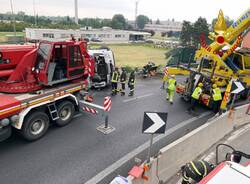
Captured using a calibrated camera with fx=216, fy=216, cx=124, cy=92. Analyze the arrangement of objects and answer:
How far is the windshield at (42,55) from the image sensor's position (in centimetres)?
709

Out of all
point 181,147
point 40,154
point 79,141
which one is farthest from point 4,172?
point 181,147

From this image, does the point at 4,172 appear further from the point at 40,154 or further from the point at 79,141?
the point at 79,141

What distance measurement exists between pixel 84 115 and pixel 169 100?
14.9 feet

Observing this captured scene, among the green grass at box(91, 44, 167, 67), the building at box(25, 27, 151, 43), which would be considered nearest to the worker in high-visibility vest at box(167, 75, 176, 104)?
the green grass at box(91, 44, 167, 67)

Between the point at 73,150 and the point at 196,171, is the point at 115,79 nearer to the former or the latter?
the point at 73,150

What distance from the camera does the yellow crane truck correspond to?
31.4 feet

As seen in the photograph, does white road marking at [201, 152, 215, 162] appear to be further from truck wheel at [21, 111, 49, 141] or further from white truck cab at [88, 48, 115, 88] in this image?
white truck cab at [88, 48, 115, 88]

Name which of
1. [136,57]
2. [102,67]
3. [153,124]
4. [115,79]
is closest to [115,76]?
[115,79]

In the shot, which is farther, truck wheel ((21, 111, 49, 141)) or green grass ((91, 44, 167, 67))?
green grass ((91, 44, 167, 67))

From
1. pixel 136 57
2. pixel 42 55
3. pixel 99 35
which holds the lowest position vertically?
pixel 136 57

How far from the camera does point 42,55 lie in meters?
7.21

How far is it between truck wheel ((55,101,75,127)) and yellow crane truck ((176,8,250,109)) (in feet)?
18.8

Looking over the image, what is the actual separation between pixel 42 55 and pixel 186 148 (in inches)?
211

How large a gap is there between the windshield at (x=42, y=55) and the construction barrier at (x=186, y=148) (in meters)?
4.74
